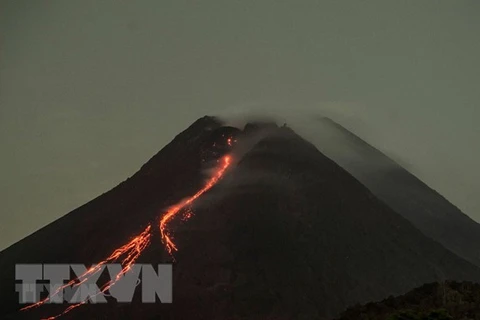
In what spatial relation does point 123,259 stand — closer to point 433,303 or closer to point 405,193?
point 405,193

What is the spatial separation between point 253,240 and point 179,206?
1192cm

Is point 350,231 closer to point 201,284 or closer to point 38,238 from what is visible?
point 201,284

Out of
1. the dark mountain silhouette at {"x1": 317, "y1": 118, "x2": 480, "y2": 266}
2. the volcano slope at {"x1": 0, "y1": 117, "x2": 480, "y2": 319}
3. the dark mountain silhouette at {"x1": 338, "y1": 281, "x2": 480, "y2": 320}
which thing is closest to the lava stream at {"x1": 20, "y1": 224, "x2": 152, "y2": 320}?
the volcano slope at {"x1": 0, "y1": 117, "x2": 480, "y2": 319}

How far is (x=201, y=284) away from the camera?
252 feet

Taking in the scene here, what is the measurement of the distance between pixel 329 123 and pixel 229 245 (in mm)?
→ 65579

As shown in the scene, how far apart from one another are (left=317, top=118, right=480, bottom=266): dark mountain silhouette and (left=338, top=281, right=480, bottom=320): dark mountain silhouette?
90.4 metres

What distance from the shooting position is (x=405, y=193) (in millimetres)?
126000

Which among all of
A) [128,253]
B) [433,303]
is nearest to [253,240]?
[128,253]

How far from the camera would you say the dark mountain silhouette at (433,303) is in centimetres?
1708

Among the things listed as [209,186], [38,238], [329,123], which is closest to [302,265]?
[209,186]

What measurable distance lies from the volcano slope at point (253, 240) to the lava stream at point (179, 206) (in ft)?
2.31

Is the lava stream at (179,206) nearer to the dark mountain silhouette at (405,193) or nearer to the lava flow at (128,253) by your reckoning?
the lava flow at (128,253)

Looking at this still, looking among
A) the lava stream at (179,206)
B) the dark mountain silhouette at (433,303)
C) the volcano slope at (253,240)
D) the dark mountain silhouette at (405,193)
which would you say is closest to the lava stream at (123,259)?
the volcano slope at (253,240)

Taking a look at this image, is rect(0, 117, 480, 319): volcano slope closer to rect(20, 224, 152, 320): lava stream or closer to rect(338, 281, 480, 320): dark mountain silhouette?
rect(20, 224, 152, 320): lava stream
